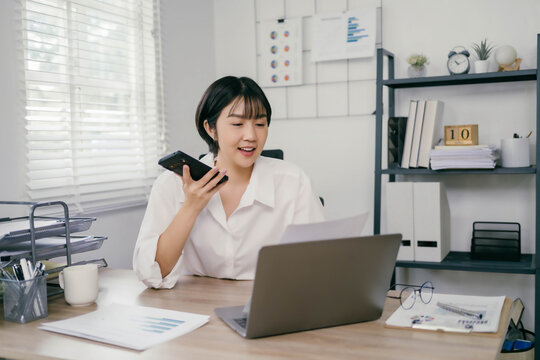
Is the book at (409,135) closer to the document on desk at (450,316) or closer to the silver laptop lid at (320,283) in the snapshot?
the document on desk at (450,316)

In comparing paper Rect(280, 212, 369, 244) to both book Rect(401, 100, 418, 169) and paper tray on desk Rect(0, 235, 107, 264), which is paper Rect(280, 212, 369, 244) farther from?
book Rect(401, 100, 418, 169)

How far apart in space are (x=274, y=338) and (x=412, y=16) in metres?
2.21

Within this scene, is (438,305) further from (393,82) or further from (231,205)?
(393,82)

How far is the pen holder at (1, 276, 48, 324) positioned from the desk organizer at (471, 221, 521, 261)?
1.98 metres

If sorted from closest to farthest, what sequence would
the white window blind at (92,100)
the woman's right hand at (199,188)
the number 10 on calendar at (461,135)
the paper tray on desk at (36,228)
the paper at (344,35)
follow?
the paper tray on desk at (36,228), the woman's right hand at (199,188), the white window blind at (92,100), the number 10 on calendar at (461,135), the paper at (344,35)

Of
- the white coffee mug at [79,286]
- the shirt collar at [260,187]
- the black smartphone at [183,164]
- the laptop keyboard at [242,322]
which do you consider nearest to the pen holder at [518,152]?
the shirt collar at [260,187]

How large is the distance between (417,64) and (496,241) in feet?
3.02

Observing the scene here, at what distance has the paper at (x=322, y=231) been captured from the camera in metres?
0.96

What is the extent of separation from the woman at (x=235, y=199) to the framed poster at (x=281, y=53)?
1373 mm

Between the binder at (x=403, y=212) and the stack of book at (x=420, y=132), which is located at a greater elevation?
the stack of book at (x=420, y=132)

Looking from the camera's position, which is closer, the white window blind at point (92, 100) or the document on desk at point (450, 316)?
the document on desk at point (450, 316)

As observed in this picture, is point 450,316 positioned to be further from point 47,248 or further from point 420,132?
point 420,132

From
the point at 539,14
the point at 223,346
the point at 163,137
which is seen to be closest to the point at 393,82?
the point at 539,14

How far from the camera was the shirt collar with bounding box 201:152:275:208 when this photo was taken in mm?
1648
